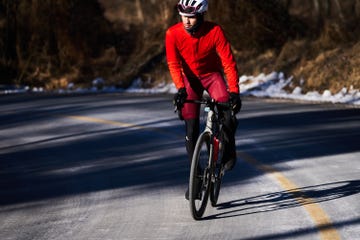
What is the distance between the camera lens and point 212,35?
29.2 feet

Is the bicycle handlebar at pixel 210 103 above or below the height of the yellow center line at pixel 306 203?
above

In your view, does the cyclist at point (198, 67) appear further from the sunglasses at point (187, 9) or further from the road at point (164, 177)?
the road at point (164, 177)

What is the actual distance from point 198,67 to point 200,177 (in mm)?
1167

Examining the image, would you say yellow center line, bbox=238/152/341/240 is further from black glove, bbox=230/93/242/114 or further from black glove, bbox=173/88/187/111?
black glove, bbox=173/88/187/111

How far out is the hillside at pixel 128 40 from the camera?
984 inches

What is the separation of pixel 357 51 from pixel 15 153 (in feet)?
35.4

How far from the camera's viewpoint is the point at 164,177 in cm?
1110

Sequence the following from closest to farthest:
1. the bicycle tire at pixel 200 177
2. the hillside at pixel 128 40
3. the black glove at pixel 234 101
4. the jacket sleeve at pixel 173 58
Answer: the bicycle tire at pixel 200 177
the black glove at pixel 234 101
the jacket sleeve at pixel 173 58
the hillside at pixel 128 40

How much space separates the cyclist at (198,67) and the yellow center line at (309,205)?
0.84m

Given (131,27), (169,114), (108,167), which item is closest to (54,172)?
(108,167)

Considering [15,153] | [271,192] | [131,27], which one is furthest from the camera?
[131,27]

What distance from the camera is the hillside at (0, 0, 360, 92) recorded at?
24984mm

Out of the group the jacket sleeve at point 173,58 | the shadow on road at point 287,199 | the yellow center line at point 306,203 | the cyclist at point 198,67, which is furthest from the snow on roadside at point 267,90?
the jacket sleeve at point 173,58

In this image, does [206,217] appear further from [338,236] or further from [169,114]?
[169,114]
